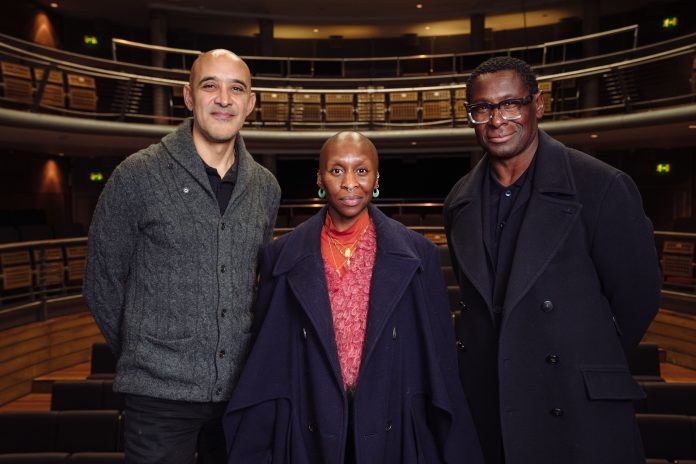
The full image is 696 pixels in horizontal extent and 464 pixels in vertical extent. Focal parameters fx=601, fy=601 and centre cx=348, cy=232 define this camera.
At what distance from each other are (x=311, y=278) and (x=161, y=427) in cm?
63

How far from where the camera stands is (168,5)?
44.4ft

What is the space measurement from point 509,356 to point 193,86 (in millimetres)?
1242

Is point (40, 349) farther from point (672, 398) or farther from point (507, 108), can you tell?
point (507, 108)

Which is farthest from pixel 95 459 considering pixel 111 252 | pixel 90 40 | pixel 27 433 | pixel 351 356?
pixel 90 40

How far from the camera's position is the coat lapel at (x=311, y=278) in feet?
5.45

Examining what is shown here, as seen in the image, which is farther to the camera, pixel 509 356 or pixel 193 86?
pixel 193 86

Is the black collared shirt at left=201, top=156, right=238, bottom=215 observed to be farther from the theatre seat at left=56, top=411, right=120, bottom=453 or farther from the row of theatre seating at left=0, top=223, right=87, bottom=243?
the row of theatre seating at left=0, top=223, right=87, bottom=243

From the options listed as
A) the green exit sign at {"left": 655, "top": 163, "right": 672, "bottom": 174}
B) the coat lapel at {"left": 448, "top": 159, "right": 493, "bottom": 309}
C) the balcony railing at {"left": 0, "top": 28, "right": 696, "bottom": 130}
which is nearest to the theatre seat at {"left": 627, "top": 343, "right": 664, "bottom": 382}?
the coat lapel at {"left": 448, "top": 159, "right": 493, "bottom": 309}

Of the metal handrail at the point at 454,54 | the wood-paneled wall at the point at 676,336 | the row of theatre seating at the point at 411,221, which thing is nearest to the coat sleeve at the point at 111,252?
the wood-paneled wall at the point at 676,336

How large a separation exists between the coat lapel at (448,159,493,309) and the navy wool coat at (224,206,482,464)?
0.09 meters

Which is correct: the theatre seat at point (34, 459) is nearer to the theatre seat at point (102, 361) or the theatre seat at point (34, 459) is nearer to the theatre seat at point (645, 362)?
the theatre seat at point (102, 361)

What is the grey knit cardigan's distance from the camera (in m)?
1.76

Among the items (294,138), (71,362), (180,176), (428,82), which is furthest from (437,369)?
(428,82)

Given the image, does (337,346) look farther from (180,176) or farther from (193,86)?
(193,86)
